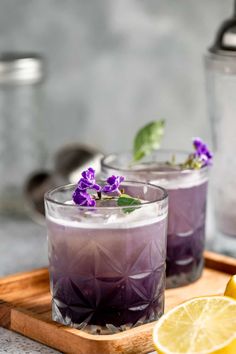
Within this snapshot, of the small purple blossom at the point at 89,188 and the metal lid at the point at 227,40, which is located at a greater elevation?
the metal lid at the point at 227,40

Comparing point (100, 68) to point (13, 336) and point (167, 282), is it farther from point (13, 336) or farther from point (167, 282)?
point (13, 336)

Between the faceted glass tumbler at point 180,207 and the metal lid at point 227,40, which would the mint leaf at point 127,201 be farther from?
the metal lid at point 227,40

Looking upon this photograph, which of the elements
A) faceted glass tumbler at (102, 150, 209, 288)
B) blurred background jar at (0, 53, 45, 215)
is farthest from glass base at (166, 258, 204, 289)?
blurred background jar at (0, 53, 45, 215)

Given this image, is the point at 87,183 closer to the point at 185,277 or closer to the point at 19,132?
the point at 185,277

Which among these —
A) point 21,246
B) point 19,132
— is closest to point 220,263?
point 21,246

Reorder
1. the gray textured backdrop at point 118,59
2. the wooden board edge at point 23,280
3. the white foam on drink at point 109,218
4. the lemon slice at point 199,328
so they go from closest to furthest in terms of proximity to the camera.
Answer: the lemon slice at point 199,328 < the white foam on drink at point 109,218 < the wooden board edge at point 23,280 < the gray textured backdrop at point 118,59

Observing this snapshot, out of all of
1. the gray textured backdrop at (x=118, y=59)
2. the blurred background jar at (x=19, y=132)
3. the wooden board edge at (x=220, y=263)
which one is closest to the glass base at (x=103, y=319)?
the wooden board edge at (x=220, y=263)
